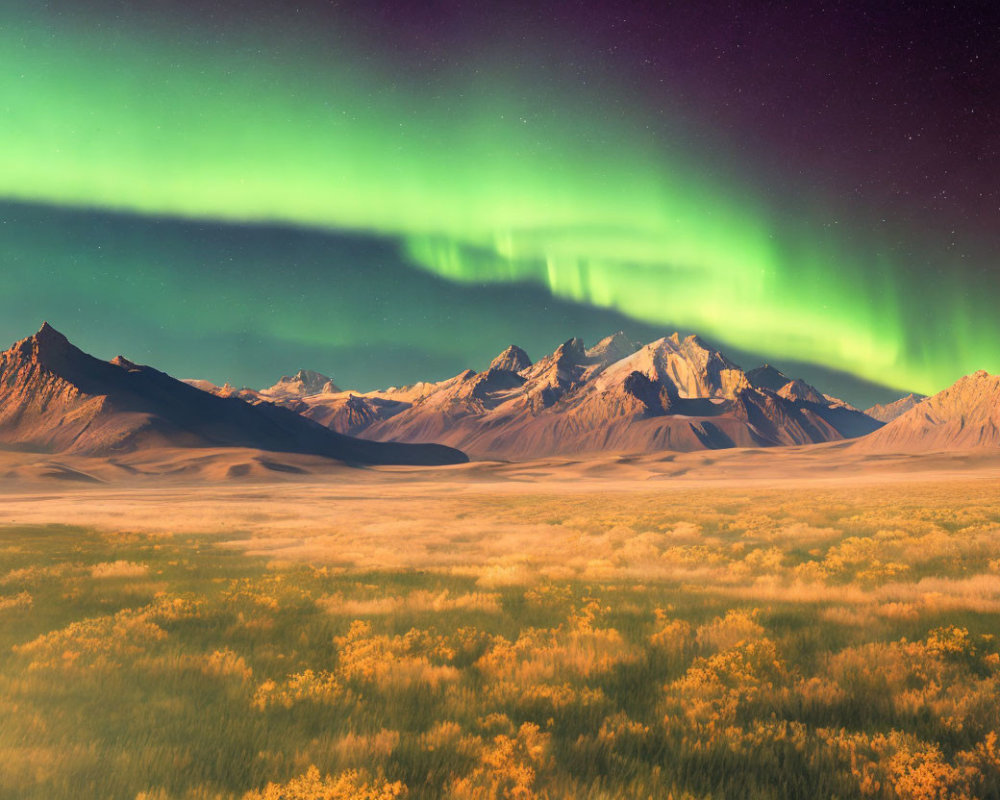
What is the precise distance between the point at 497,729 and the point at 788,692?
13.6 feet

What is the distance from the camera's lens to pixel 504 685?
351 inches

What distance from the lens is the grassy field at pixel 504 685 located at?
6332 mm

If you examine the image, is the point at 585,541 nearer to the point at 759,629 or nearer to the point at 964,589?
the point at 964,589

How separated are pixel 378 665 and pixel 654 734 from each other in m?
4.38

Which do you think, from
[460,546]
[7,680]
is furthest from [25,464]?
[7,680]

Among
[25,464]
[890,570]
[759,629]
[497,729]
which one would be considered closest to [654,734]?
[497,729]

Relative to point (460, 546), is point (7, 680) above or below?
above

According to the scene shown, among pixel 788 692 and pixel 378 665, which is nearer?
pixel 788 692

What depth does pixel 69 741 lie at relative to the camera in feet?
23.0

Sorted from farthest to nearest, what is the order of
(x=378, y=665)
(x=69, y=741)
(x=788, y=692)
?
1. (x=378, y=665)
2. (x=788, y=692)
3. (x=69, y=741)

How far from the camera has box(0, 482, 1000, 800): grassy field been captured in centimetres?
633

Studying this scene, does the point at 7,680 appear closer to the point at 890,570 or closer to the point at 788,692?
the point at 788,692

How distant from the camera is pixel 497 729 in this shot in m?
7.60

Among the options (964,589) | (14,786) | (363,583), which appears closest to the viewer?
(14,786)
